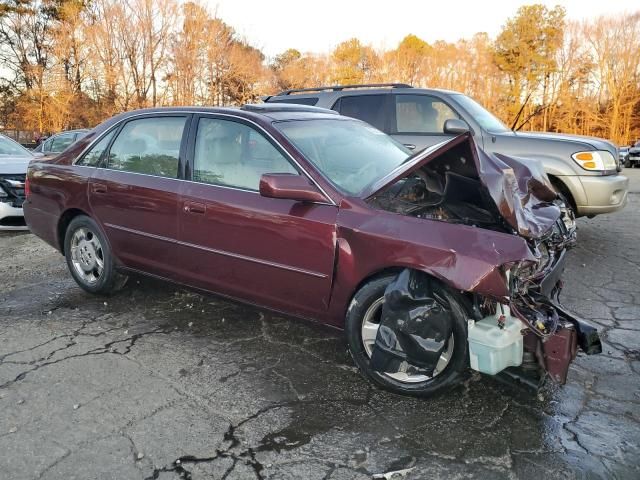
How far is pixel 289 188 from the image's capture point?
125 inches

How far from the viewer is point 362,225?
307 centimetres

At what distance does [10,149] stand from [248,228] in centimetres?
727

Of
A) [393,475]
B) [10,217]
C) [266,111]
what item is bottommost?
[393,475]

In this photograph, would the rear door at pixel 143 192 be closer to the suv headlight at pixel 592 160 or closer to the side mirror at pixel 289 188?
the side mirror at pixel 289 188

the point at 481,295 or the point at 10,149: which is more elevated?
the point at 10,149

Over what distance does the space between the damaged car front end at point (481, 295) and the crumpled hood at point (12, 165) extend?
257 inches

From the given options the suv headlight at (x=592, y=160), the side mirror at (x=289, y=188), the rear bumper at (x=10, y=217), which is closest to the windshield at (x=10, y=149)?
the rear bumper at (x=10, y=217)

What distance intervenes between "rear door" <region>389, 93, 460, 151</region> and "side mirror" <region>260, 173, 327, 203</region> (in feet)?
12.7

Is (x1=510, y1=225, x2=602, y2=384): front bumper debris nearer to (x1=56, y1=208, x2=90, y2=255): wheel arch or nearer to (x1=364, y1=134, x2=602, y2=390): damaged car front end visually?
(x1=364, y1=134, x2=602, y2=390): damaged car front end

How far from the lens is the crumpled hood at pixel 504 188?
2.80 metres

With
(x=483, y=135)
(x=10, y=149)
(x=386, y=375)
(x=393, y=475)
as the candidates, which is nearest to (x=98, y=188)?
(x=386, y=375)

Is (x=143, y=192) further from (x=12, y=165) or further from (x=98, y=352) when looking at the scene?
(x=12, y=165)

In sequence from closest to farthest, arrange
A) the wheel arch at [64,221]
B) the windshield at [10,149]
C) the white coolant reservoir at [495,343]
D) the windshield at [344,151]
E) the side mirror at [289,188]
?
the white coolant reservoir at [495,343] → the side mirror at [289,188] → the windshield at [344,151] → the wheel arch at [64,221] → the windshield at [10,149]

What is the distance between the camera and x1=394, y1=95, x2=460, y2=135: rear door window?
6941 millimetres
